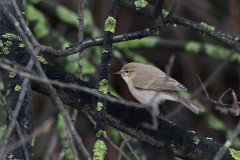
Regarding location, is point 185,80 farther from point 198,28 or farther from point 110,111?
point 110,111

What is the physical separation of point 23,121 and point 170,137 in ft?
4.20

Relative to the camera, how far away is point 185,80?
19.9 ft

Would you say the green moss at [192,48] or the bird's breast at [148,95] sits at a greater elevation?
the green moss at [192,48]

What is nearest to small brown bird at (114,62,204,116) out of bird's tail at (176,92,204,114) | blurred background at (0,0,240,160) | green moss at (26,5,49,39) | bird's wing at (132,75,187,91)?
bird's wing at (132,75,187,91)

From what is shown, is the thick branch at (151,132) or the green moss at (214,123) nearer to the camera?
the thick branch at (151,132)

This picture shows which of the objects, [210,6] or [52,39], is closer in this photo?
[52,39]

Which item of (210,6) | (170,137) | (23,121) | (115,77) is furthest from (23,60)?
(210,6)

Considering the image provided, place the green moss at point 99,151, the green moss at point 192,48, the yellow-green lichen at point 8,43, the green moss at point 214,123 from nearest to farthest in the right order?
the green moss at point 99,151 < the yellow-green lichen at point 8,43 < the green moss at point 214,123 < the green moss at point 192,48

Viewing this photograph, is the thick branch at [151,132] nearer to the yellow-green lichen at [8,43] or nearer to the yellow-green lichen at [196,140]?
the yellow-green lichen at [196,140]

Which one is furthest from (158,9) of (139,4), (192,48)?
(192,48)

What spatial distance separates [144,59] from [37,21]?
7.01ft

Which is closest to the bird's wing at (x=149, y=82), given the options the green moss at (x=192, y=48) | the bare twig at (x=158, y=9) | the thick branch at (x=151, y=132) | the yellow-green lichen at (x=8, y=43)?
the bare twig at (x=158, y=9)

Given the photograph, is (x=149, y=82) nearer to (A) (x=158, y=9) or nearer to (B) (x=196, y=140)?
(A) (x=158, y=9)

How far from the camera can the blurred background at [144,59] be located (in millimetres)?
4551
